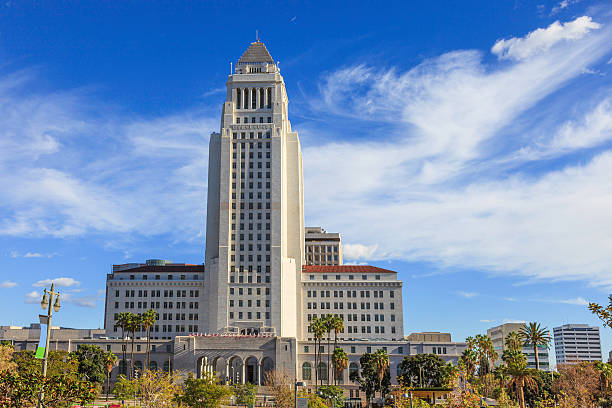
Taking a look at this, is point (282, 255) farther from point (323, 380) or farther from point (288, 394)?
point (288, 394)

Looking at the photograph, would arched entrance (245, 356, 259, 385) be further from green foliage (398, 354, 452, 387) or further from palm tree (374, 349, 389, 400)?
green foliage (398, 354, 452, 387)

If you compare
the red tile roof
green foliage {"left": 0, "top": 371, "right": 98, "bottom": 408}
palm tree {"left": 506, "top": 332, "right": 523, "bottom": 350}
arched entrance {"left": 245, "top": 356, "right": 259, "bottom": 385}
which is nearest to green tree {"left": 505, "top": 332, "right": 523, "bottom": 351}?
palm tree {"left": 506, "top": 332, "right": 523, "bottom": 350}

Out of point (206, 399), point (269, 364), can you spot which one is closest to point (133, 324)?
point (269, 364)

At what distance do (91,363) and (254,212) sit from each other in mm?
56448

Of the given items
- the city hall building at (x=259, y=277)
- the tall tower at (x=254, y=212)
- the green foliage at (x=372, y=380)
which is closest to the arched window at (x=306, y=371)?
the city hall building at (x=259, y=277)

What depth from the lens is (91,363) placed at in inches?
4503

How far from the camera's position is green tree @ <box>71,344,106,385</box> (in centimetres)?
11281

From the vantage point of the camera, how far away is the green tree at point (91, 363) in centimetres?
11281

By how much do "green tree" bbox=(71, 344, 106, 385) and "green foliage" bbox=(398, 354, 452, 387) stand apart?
60597 millimetres

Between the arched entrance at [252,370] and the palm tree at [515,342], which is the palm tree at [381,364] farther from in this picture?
the arched entrance at [252,370]

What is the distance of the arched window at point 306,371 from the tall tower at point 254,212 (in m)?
10.0

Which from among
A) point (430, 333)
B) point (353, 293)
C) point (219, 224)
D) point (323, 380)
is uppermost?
point (219, 224)

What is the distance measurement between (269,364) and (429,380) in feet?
120

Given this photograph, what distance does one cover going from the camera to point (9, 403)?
33.8 metres
